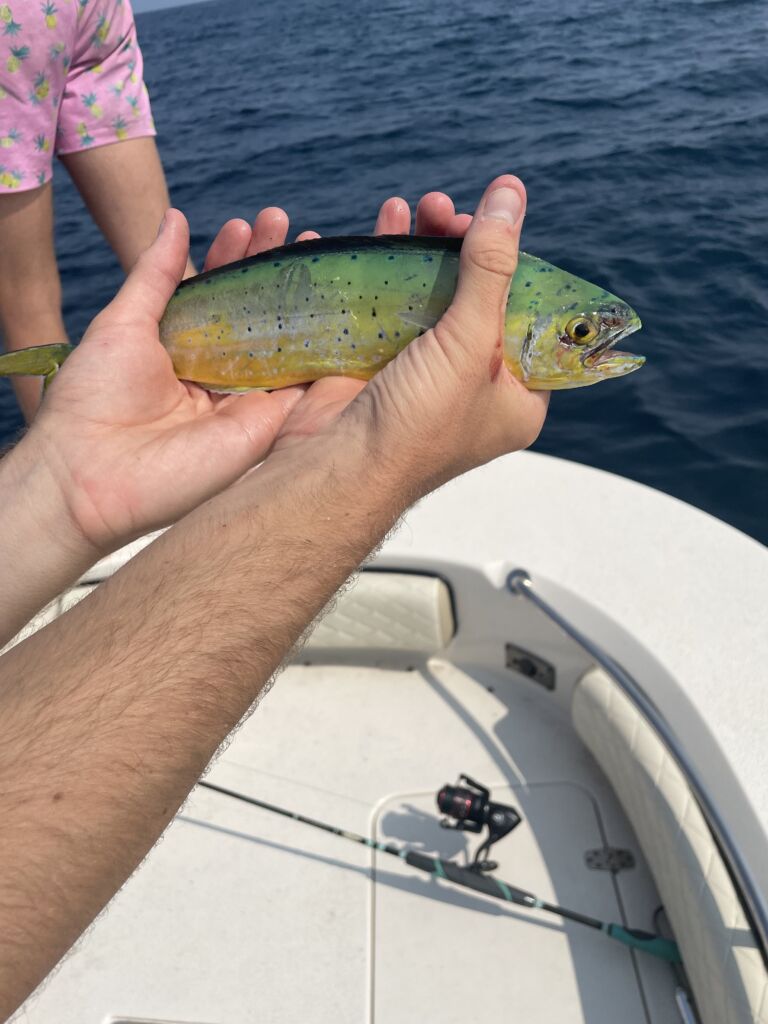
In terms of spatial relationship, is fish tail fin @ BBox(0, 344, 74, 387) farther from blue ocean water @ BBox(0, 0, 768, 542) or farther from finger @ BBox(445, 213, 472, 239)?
blue ocean water @ BBox(0, 0, 768, 542)

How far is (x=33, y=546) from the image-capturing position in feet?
8.52

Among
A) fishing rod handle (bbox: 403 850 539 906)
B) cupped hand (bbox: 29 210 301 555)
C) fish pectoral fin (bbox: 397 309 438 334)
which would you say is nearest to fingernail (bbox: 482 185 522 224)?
fish pectoral fin (bbox: 397 309 438 334)

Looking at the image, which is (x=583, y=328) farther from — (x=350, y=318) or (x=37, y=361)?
(x=37, y=361)

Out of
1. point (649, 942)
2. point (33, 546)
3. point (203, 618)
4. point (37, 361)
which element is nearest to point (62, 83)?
point (37, 361)

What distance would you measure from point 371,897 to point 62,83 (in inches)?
145

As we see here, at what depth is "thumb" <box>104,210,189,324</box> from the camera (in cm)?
292

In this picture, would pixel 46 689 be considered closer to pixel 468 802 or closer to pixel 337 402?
pixel 337 402

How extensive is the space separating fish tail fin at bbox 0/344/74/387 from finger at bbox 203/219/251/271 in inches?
24.9

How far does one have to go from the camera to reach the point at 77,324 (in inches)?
422

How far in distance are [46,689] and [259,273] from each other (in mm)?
1745

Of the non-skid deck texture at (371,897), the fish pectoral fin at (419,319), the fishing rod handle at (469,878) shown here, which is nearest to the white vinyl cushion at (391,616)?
the non-skid deck texture at (371,897)

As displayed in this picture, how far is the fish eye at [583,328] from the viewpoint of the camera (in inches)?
102

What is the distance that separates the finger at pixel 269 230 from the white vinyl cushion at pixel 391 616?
1.45 metres

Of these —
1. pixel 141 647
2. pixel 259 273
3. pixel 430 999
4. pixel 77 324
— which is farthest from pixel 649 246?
pixel 141 647
